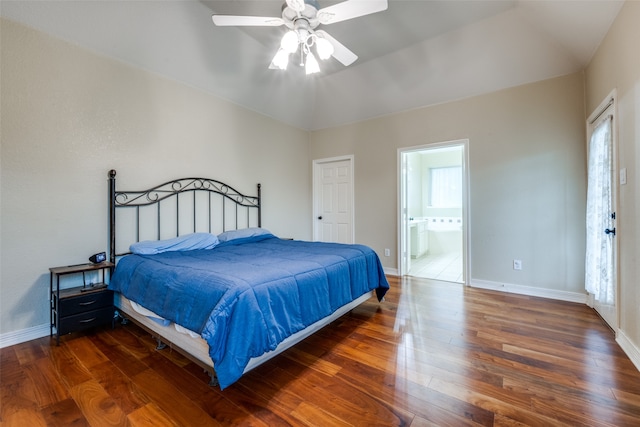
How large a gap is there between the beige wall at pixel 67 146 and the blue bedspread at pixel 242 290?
616mm

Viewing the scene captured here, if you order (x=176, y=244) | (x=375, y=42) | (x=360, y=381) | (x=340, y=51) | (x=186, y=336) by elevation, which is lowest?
(x=360, y=381)

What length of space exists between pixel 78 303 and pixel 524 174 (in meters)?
4.94

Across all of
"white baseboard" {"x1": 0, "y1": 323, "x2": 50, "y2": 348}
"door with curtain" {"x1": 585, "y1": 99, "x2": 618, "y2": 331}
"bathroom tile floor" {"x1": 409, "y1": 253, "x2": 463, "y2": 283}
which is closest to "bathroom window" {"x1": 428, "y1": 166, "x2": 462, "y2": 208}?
"bathroom tile floor" {"x1": 409, "y1": 253, "x2": 463, "y2": 283}

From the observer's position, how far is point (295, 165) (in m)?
5.10

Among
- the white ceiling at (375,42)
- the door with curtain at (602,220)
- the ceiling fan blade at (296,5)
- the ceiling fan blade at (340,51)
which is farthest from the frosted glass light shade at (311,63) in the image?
the door with curtain at (602,220)

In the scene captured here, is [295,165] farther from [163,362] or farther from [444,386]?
[444,386]

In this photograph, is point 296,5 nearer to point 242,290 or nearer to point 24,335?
point 242,290

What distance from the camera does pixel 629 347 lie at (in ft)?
6.41

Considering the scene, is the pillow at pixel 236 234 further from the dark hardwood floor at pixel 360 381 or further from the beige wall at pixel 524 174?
the beige wall at pixel 524 174

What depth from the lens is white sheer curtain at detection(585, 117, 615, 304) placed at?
7.90 ft

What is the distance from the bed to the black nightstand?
107 millimetres

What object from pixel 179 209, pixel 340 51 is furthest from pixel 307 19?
pixel 179 209

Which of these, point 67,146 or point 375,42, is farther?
point 375,42

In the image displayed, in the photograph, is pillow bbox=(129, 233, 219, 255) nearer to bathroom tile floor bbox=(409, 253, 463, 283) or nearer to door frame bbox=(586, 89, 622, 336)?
bathroom tile floor bbox=(409, 253, 463, 283)
